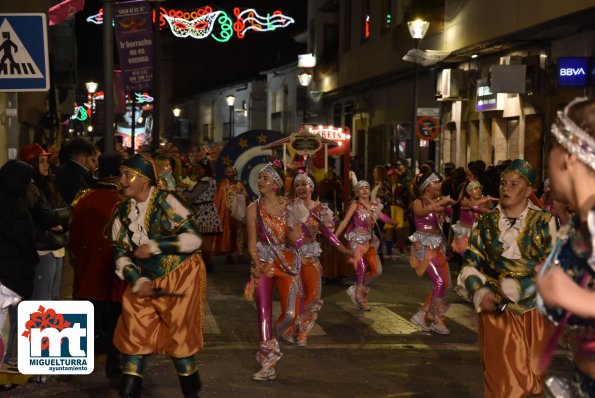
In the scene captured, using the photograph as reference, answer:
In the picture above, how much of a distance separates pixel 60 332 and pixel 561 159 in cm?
450

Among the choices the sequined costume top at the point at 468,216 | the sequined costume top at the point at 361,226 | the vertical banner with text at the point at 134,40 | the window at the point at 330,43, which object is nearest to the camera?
the sequined costume top at the point at 361,226

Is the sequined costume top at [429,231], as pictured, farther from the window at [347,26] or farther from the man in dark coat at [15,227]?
the window at [347,26]

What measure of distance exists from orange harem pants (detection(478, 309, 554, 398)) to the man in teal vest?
6.74 ft

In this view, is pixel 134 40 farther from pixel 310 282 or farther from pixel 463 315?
pixel 310 282

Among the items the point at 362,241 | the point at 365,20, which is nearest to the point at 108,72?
the point at 362,241

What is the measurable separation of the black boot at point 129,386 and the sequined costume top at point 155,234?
2.29ft

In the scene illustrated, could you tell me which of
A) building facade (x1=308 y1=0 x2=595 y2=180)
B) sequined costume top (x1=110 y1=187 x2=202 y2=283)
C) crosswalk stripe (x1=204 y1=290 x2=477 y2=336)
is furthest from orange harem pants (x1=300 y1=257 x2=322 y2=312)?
building facade (x1=308 y1=0 x2=595 y2=180)

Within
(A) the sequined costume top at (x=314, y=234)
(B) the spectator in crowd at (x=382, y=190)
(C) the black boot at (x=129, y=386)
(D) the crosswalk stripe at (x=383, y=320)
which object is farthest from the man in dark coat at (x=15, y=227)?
(B) the spectator in crowd at (x=382, y=190)

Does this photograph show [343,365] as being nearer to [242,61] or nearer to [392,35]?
[392,35]

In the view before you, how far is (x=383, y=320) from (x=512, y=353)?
19.0 ft

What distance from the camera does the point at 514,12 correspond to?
902 inches

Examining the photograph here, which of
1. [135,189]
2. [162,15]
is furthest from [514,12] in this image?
[135,189]

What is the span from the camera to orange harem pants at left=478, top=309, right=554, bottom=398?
656cm

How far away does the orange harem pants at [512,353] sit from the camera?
6.56 meters
